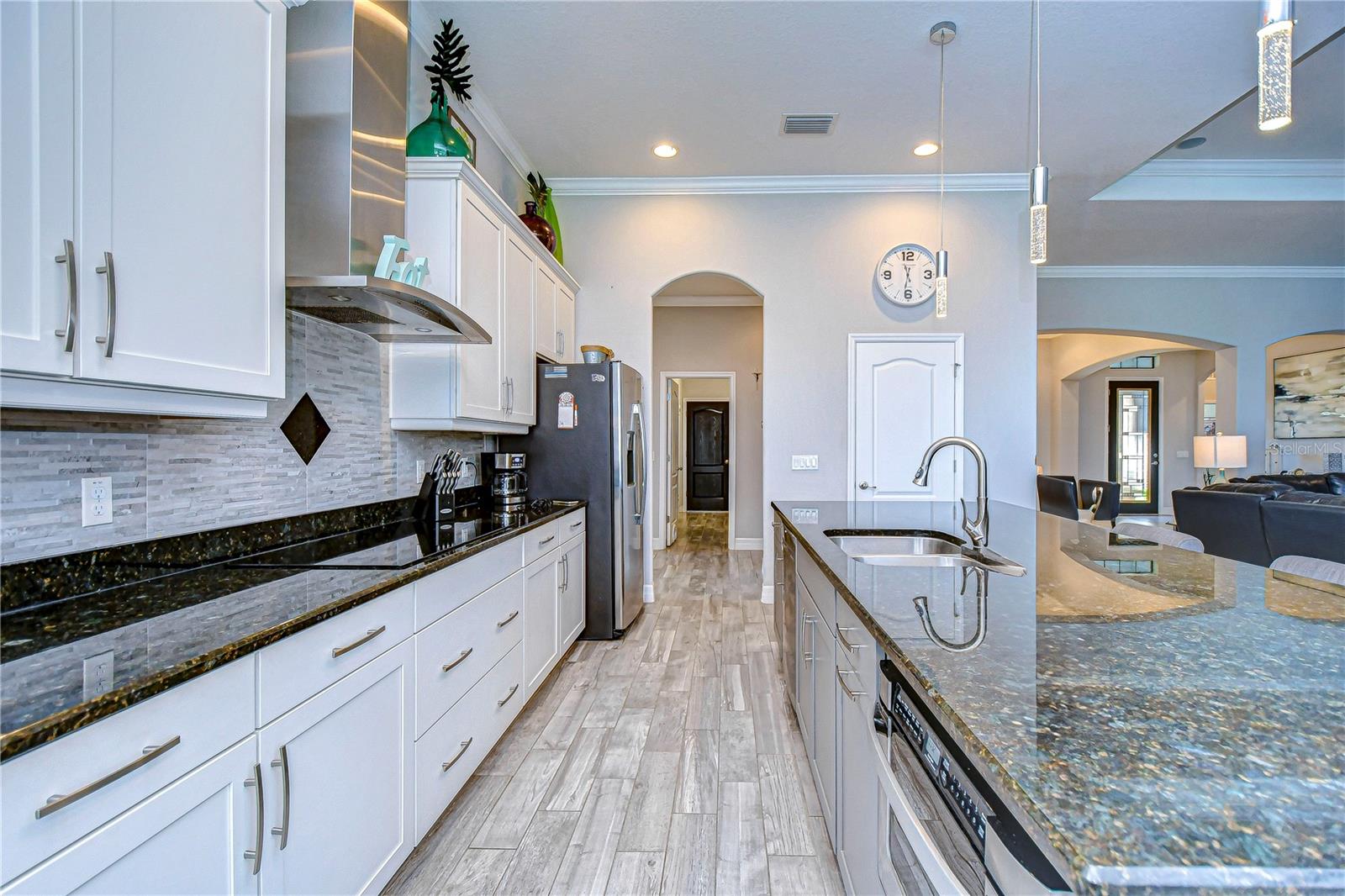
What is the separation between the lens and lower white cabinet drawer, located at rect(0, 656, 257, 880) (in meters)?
0.70

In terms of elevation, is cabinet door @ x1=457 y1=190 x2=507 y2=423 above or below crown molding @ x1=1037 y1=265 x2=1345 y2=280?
below

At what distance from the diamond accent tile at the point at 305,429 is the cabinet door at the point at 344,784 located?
89 cm

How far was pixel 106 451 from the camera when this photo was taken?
138 cm

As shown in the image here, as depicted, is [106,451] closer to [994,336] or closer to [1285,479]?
[994,336]

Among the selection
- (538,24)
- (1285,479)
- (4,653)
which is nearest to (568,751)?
(4,653)

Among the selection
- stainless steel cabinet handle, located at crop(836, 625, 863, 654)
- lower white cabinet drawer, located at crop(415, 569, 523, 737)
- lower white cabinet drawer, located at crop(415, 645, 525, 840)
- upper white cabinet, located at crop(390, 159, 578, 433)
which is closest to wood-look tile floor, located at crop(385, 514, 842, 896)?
lower white cabinet drawer, located at crop(415, 645, 525, 840)

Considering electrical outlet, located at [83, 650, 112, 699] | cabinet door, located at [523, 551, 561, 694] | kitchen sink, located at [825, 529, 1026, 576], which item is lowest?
cabinet door, located at [523, 551, 561, 694]

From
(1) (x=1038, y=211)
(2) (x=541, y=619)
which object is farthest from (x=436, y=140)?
(1) (x=1038, y=211)

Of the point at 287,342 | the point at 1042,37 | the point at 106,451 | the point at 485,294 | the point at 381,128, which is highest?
the point at 1042,37

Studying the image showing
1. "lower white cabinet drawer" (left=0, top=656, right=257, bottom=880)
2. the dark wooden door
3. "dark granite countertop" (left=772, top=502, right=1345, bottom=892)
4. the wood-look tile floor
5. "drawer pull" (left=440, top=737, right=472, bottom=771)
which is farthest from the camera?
the dark wooden door

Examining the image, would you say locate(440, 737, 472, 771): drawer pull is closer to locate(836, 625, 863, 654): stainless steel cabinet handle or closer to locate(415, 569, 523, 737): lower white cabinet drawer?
locate(415, 569, 523, 737): lower white cabinet drawer

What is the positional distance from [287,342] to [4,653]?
1228 millimetres

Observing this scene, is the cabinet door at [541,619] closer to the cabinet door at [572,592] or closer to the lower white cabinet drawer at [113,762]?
the cabinet door at [572,592]

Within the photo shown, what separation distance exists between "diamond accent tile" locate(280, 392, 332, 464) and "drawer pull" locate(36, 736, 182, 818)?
127 centimetres
